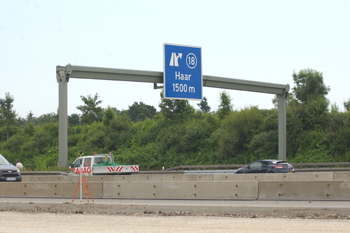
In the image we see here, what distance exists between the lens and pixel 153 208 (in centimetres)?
1433

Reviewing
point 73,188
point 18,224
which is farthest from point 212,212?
point 73,188

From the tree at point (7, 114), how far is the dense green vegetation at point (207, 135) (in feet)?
0.42

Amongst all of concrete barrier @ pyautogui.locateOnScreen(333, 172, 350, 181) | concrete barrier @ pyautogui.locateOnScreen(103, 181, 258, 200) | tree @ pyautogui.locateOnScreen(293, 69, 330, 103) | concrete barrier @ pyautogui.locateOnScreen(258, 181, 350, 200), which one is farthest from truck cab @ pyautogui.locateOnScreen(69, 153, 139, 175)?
tree @ pyautogui.locateOnScreen(293, 69, 330, 103)

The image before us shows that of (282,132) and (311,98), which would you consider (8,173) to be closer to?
(282,132)

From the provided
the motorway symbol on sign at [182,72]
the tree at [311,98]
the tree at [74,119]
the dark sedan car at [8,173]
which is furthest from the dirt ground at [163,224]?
the tree at [74,119]

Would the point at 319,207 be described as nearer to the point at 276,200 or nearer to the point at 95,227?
the point at 276,200

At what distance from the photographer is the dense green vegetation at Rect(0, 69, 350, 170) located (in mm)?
40375

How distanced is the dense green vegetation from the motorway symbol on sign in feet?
39.0

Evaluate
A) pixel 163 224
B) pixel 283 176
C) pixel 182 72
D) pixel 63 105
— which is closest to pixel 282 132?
pixel 182 72

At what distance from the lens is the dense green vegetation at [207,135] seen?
132 feet

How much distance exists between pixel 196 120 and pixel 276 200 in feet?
128

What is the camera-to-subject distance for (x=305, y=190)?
15.3 m

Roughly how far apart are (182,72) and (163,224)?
1732 cm

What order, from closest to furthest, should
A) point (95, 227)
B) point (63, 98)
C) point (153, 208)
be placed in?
point (95, 227) → point (153, 208) → point (63, 98)
